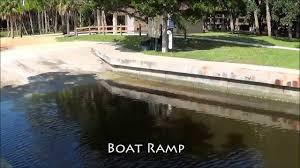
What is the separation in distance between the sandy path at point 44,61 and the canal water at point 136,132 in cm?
585

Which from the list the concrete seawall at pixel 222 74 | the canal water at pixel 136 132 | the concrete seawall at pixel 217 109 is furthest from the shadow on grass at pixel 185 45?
the canal water at pixel 136 132

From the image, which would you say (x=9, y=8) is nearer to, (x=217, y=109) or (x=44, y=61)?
(x=44, y=61)

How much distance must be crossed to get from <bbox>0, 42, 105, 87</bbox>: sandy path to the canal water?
585 cm

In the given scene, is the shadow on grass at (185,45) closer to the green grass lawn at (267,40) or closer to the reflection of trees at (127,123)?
the green grass lawn at (267,40)

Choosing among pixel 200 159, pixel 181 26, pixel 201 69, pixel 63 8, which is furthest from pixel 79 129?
pixel 63 8

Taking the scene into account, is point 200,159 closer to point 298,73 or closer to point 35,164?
point 35,164

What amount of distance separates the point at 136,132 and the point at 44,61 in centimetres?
1810

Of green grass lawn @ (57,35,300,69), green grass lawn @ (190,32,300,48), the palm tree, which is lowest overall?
green grass lawn @ (57,35,300,69)

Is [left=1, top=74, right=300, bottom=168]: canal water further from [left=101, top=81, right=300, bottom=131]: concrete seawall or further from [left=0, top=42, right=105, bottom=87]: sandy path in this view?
[left=0, top=42, right=105, bottom=87]: sandy path

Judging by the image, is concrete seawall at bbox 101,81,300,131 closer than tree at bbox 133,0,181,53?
Yes

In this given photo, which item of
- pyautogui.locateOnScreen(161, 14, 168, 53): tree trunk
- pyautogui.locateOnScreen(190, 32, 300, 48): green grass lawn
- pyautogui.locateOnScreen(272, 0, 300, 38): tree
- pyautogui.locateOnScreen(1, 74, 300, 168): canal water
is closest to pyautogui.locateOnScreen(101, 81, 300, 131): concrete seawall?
pyautogui.locateOnScreen(1, 74, 300, 168): canal water

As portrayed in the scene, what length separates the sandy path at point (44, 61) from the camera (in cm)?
3072

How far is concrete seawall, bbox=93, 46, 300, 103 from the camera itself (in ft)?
70.1

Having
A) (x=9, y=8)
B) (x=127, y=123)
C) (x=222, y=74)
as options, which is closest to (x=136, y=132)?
(x=127, y=123)
